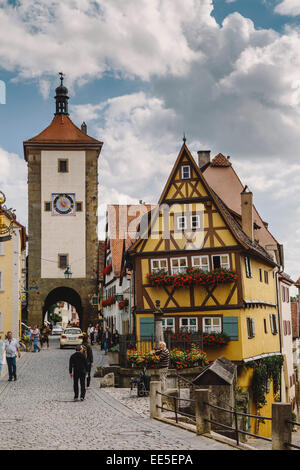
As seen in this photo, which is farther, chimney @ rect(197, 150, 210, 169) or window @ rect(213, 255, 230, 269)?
chimney @ rect(197, 150, 210, 169)

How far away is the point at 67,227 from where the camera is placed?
183ft

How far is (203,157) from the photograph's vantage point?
38.7m

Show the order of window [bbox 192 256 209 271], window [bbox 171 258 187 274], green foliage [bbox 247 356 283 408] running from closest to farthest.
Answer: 1. green foliage [bbox 247 356 283 408]
2. window [bbox 192 256 209 271]
3. window [bbox 171 258 187 274]

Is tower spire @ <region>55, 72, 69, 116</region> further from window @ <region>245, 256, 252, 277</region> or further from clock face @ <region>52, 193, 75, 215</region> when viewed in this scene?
window @ <region>245, 256, 252, 277</region>

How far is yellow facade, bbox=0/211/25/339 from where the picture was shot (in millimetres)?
43062

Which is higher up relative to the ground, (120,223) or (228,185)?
(120,223)

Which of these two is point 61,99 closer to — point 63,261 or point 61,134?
point 61,134

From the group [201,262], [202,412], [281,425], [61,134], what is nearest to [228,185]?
[201,262]

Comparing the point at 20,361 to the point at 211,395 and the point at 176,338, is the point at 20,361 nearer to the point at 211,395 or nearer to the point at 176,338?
the point at 176,338

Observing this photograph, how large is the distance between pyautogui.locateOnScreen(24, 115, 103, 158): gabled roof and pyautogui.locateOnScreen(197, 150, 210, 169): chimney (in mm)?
20073

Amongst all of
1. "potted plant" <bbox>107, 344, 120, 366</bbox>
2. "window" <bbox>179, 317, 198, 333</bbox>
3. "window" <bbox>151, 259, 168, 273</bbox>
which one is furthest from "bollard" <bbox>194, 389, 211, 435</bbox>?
"window" <bbox>151, 259, 168, 273</bbox>

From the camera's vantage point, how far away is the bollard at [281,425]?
8.84 meters

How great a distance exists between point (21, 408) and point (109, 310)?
35837mm

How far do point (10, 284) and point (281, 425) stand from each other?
36054 millimetres
